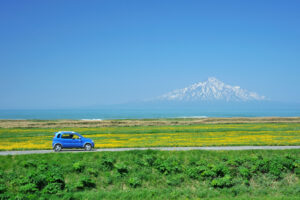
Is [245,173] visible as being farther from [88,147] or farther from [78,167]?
[88,147]

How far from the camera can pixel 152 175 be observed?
75.7 feet

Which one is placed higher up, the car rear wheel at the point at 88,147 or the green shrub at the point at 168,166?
the car rear wheel at the point at 88,147

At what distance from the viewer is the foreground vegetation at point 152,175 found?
67.3 ft

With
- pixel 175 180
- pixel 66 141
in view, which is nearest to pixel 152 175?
pixel 175 180

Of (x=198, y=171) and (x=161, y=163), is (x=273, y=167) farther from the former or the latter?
(x=161, y=163)

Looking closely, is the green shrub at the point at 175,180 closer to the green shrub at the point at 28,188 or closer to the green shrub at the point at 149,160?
the green shrub at the point at 149,160

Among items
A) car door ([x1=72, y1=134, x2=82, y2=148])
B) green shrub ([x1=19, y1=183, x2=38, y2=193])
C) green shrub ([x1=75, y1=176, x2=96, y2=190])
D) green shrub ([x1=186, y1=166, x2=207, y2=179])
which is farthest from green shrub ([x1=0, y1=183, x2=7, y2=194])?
green shrub ([x1=186, y1=166, x2=207, y2=179])

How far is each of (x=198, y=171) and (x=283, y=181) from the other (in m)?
7.41

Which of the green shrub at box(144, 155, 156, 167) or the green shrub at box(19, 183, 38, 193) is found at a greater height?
the green shrub at box(144, 155, 156, 167)

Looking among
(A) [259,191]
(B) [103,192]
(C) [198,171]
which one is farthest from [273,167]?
(B) [103,192]

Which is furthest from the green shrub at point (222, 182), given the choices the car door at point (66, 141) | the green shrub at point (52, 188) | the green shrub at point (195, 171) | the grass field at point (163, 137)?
the car door at point (66, 141)

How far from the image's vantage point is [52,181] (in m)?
20.8

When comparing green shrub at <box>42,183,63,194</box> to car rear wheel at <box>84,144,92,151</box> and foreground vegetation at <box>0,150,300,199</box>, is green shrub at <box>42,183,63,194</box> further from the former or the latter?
car rear wheel at <box>84,144,92,151</box>

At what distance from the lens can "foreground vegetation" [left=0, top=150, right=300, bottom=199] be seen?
20500 mm
